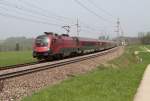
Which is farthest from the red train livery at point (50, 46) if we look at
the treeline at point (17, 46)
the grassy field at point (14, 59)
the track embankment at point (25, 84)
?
the treeline at point (17, 46)

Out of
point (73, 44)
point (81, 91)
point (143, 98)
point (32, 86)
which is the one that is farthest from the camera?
point (73, 44)

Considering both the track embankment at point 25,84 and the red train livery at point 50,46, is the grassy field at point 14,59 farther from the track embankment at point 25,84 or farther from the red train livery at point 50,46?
the track embankment at point 25,84

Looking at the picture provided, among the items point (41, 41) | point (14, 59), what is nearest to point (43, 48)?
point (41, 41)

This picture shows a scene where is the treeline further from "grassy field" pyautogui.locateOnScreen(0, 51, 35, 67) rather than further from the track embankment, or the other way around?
the track embankment

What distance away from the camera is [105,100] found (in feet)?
41.1

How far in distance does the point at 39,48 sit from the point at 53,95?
69.2 ft

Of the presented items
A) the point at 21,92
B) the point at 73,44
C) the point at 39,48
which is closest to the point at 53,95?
the point at 21,92

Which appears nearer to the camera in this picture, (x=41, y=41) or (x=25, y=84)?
(x=25, y=84)

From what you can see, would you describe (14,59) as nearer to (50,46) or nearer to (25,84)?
(50,46)

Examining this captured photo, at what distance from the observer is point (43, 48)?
33.4m

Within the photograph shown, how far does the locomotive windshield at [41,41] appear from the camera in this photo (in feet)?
111

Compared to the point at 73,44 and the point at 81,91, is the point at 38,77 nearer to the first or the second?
the point at 81,91

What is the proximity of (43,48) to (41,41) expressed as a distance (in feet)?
4.03

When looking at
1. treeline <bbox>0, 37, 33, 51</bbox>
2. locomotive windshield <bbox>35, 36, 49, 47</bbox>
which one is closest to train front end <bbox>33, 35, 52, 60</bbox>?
locomotive windshield <bbox>35, 36, 49, 47</bbox>
